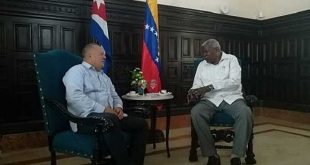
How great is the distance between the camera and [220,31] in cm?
A: 512

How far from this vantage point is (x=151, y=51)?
370 cm

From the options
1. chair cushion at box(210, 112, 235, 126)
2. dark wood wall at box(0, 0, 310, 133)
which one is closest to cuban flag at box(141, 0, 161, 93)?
dark wood wall at box(0, 0, 310, 133)

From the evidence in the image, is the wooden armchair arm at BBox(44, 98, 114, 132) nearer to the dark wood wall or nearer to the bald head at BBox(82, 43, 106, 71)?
the bald head at BBox(82, 43, 106, 71)

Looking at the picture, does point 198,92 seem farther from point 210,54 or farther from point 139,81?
point 139,81

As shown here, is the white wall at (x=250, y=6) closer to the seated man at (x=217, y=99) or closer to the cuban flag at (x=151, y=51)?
the cuban flag at (x=151, y=51)

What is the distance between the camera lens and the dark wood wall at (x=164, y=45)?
329cm

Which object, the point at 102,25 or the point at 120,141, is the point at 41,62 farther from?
the point at 102,25

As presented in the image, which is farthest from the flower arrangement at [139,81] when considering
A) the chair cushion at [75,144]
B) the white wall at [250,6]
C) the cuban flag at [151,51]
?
the white wall at [250,6]

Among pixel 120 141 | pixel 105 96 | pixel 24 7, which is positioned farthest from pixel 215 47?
pixel 24 7

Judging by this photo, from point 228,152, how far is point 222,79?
86 centimetres

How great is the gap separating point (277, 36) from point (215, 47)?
2799 millimetres

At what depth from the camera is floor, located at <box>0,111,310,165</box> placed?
2939 millimetres

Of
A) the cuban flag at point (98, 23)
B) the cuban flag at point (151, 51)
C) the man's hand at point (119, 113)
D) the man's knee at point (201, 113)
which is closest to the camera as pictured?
the man's hand at point (119, 113)

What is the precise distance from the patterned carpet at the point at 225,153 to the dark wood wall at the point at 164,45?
46 cm
